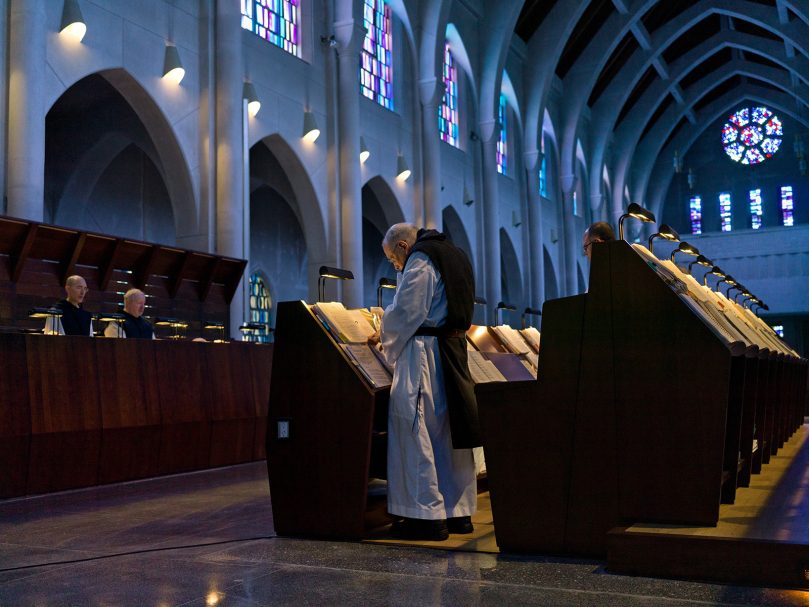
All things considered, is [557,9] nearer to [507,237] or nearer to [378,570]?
[507,237]

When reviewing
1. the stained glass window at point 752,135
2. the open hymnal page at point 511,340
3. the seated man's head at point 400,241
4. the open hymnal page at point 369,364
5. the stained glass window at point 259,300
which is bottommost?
the open hymnal page at point 369,364

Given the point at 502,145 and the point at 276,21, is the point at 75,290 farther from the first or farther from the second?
the point at 502,145

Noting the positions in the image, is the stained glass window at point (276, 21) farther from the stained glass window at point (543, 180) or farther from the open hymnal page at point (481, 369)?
the stained glass window at point (543, 180)

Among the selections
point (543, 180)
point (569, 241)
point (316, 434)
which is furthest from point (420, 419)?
point (569, 241)

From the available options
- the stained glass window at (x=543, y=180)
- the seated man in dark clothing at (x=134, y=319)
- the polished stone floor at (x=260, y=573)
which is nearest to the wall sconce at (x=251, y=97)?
the seated man in dark clothing at (x=134, y=319)

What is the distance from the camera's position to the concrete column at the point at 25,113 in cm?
942

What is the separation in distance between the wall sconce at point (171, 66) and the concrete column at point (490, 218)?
10.7 meters

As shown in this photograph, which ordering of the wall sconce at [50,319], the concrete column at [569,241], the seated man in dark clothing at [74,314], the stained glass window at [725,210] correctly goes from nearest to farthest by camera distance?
the wall sconce at [50,319], the seated man in dark clothing at [74,314], the concrete column at [569,241], the stained glass window at [725,210]

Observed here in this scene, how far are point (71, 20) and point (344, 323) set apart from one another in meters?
7.69

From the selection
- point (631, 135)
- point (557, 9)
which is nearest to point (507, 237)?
point (557, 9)

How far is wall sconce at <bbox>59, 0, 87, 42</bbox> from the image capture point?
1045 cm

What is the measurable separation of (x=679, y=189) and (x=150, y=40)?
103ft

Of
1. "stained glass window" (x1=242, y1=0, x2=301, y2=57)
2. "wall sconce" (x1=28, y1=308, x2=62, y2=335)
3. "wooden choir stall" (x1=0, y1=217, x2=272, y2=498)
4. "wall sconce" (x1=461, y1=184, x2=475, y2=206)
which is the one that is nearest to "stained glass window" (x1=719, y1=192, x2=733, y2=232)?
"wall sconce" (x1=461, y1=184, x2=475, y2=206)

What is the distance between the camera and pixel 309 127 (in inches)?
591
